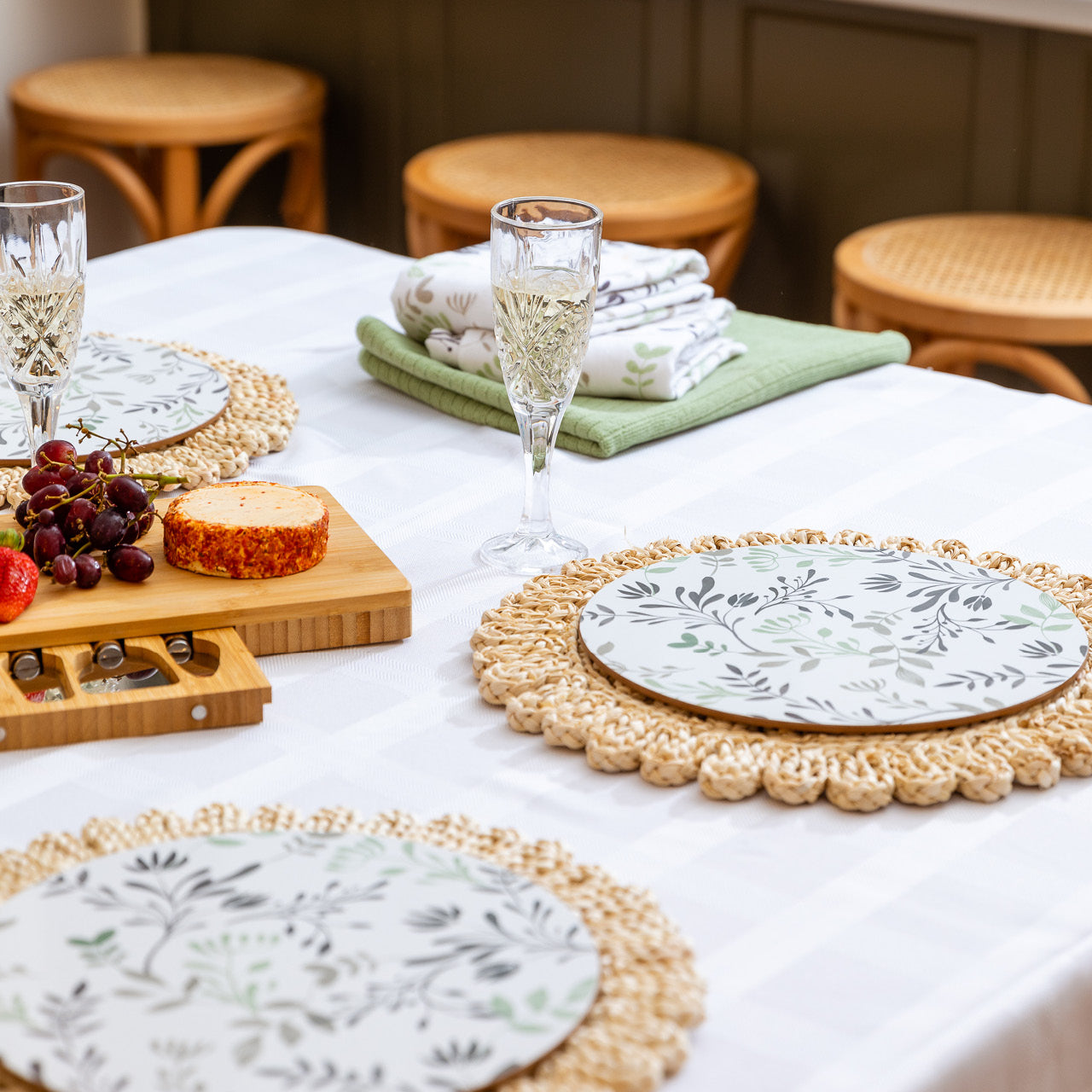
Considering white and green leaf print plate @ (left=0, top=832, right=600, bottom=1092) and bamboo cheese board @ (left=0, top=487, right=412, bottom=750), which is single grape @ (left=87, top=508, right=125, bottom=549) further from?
white and green leaf print plate @ (left=0, top=832, right=600, bottom=1092)

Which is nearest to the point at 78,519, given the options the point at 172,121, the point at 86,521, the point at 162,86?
the point at 86,521

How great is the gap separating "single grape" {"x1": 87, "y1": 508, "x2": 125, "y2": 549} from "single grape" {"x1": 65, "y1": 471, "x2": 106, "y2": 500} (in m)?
0.02

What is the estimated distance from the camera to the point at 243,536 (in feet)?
2.85

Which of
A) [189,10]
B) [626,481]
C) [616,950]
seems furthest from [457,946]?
[189,10]

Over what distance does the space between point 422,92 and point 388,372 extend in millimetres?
2195

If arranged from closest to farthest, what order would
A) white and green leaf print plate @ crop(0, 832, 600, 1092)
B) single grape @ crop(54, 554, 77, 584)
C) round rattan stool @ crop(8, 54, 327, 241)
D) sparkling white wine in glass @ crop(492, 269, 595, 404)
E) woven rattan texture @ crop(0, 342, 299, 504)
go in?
white and green leaf print plate @ crop(0, 832, 600, 1092), single grape @ crop(54, 554, 77, 584), sparkling white wine in glass @ crop(492, 269, 595, 404), woven rattan texture @ crop(0, 342, 299, 504), round rattan stool @ crop(8, 54, 327, 241)

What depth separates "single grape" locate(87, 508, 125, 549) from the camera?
86cm

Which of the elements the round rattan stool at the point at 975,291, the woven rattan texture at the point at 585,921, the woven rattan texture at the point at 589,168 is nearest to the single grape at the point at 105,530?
the woven rattan texture at the point at 585,921

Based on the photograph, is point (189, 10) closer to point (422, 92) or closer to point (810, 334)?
point (422, 92)

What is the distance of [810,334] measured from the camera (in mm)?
1415

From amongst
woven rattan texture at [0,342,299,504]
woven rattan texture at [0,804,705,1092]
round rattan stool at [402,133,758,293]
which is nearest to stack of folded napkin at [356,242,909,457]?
woven rattan texture at [0,342,299,504]

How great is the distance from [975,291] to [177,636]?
161cm

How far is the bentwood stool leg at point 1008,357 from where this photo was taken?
214 cm

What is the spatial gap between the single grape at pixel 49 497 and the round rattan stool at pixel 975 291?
1.53 meters
